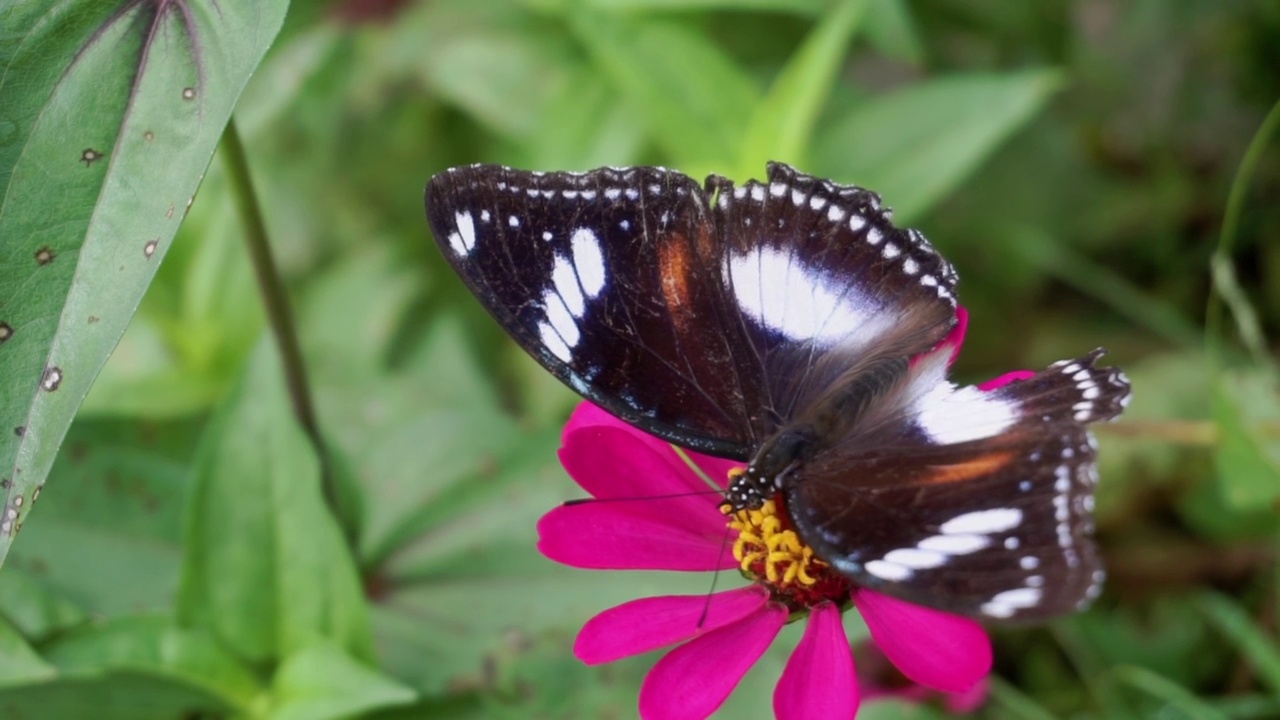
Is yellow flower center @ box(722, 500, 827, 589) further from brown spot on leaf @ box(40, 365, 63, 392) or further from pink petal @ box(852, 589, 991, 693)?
brown spot on leaf @ box(40, 365, 63, 392)

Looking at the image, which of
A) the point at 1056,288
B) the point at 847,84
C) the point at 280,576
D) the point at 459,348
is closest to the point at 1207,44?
the point at 1056,288

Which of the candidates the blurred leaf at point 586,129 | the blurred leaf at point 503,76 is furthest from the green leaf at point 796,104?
the blurred leaf at point 503,76

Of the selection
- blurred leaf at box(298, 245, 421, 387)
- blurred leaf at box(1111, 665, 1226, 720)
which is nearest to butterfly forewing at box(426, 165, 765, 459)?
blurred leaf at box(1111, 665, 1226, 720)

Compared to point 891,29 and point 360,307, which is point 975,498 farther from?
point 360,307

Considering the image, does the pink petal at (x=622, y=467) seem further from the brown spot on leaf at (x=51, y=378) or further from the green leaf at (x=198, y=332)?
the green leaf at (x=198, y=332)

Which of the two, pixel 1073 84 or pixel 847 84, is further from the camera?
pixel 1073 84

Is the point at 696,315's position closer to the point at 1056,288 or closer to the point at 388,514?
the point at 388,514

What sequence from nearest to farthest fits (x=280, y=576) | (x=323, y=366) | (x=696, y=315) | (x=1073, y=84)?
(x=696, y=315) → (x=280, y=576) → (x=323, y=366) → (x=1073, y=84)
